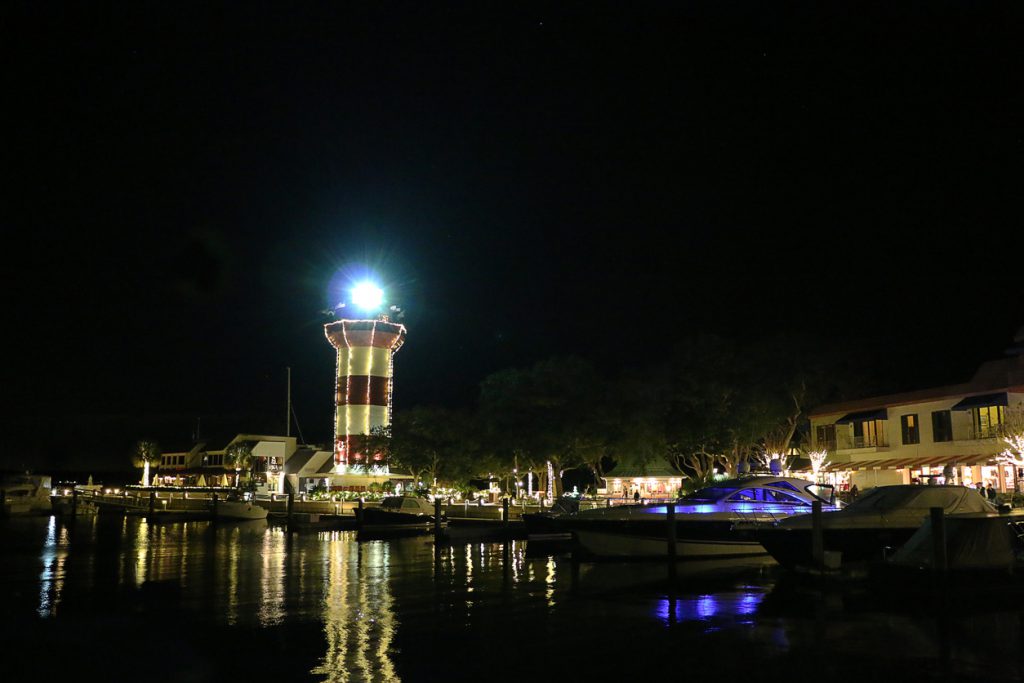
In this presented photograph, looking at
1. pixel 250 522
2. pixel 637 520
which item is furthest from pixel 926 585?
pixel 250 522

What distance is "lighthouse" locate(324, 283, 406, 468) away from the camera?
85000 millimetres

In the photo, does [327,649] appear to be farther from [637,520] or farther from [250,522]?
[250,522]

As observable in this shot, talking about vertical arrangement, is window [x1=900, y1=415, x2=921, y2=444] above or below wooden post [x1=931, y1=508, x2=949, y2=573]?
above

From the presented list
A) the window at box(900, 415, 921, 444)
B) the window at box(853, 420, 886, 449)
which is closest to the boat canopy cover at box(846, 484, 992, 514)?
the window at box(900, 415, 921, 444)

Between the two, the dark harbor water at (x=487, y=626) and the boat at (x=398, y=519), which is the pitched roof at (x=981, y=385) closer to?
the dark harbor water at (x=487, y=626)

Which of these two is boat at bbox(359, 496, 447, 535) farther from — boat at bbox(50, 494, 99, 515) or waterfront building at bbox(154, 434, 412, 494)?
boat at bbox(50, 494, 99, 515)

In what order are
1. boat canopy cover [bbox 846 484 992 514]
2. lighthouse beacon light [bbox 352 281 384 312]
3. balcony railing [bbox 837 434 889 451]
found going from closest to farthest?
boat canopy cover [bbox 846 484 992 514]
balcony railing [bbox 837 434 889 451]
lighthouse beacon light [bbox 352 281 384 312]

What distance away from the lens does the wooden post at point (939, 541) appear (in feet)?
58.5

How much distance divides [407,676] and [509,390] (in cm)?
4269

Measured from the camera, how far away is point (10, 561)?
30.5 m

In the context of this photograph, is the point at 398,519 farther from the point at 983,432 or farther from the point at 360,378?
the point at 360,378

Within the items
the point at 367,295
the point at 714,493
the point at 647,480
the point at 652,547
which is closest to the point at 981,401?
the point at 714,493

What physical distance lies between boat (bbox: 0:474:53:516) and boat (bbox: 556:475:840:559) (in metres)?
56.1

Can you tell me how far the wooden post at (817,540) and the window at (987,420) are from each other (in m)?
21.6
